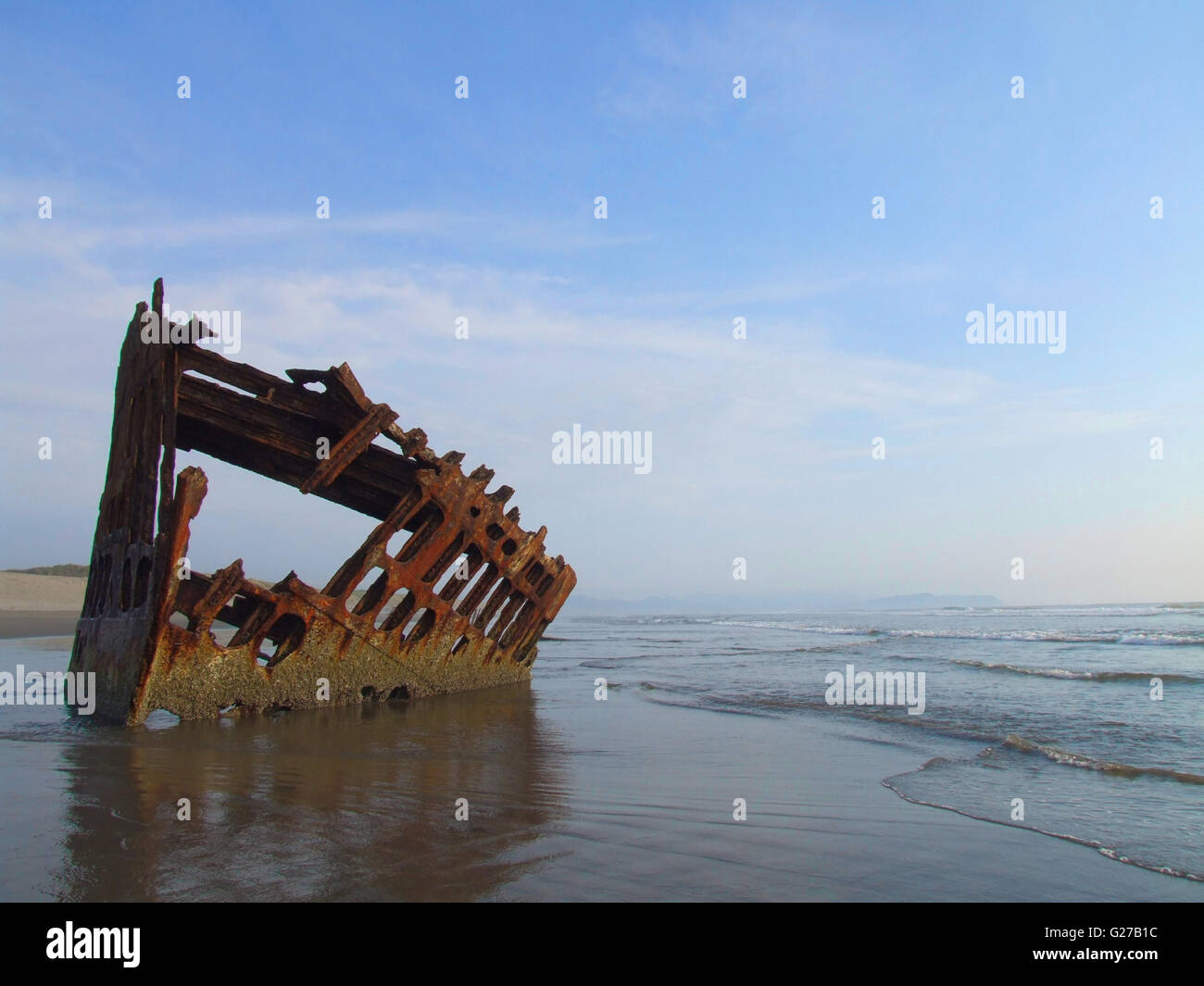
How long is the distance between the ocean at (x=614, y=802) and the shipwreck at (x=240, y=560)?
1.32ft

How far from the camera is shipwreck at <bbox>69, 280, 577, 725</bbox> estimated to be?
7.16m

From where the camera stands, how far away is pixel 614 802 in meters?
5.09

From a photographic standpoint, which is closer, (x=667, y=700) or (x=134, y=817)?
(x=134, y=817)

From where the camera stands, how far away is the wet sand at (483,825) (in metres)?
3.45

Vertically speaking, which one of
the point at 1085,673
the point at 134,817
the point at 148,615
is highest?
the point at 148,615

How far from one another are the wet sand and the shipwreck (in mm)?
656

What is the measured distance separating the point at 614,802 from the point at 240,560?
403 cm

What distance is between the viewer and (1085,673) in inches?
543

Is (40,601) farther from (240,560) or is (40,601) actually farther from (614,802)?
(614,802)

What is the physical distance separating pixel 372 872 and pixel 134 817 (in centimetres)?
166
